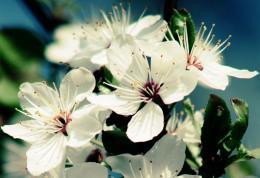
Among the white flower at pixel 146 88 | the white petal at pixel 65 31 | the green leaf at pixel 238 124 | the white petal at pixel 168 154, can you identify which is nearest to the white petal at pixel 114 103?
the white flower at pixel 146 88

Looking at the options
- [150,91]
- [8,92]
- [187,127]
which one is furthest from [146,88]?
[8,92]

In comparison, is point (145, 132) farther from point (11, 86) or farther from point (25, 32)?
point (25, 32)

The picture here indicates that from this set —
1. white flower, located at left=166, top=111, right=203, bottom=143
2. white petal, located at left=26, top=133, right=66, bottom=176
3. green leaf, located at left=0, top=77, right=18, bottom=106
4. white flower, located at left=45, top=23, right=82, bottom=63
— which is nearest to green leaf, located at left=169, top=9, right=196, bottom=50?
white flower, located at left=166, top=111, right=203, bottom=143

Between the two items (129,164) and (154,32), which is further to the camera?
(154,32)

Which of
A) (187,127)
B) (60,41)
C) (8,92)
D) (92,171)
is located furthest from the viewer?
(60,41)

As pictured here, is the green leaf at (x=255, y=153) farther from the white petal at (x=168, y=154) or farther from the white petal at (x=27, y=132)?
the white petal at (x=27, y=132)

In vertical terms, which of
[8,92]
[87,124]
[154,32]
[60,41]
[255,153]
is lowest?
[8,92]

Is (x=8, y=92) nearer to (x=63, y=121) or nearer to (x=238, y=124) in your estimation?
(x=63, y=121)

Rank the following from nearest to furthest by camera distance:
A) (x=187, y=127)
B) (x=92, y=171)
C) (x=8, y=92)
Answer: (x=92, y=171) → (x=187, y=127) → (x=8, y=92)
